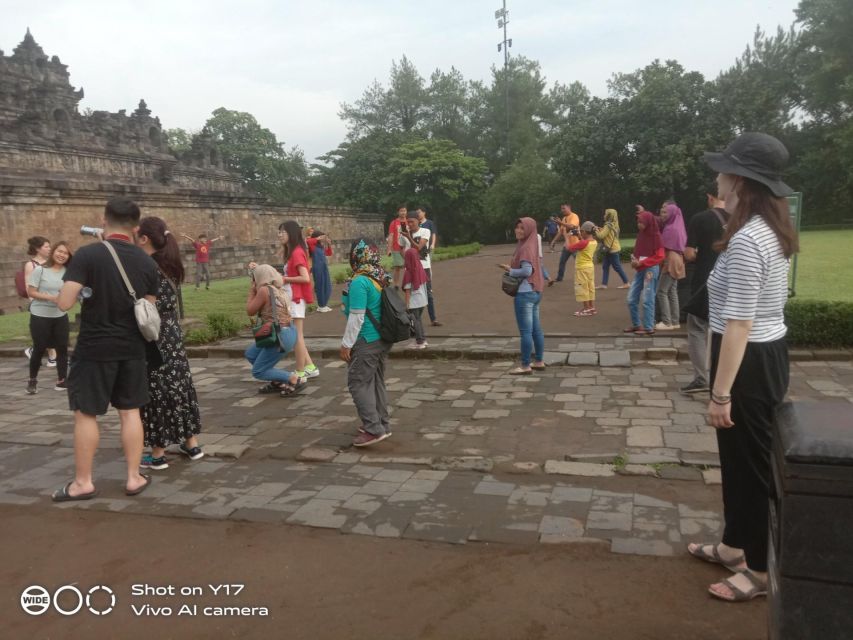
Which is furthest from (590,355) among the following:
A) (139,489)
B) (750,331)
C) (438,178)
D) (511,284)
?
A: (438,178)

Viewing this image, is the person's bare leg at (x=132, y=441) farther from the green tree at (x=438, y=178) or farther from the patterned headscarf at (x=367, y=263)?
the green tree at (x=438, y=178)

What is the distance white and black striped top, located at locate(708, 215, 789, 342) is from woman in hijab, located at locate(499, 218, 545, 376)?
4.09 m

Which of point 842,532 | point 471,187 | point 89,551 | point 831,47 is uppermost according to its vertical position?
point 831,47

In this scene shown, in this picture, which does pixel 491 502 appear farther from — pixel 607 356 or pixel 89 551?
pixel 607 356

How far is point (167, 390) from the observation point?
4.98 meters

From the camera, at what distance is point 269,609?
9.86 feet

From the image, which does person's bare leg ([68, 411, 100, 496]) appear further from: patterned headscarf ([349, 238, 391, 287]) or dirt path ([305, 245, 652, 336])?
dirt path ([305, 245, 652, 336])

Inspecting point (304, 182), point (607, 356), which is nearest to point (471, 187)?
point (304, 182)

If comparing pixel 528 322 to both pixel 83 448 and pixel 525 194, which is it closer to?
pixel 83 448

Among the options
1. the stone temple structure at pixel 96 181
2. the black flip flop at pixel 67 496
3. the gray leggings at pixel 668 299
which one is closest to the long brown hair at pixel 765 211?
the black flip flop at pixel 67 496

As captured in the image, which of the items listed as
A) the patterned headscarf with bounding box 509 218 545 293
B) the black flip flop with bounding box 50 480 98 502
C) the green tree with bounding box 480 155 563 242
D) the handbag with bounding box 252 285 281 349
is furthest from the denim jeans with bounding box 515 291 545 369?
the green tree with bounding box 480 155 563 242

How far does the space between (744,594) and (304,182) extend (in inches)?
2204

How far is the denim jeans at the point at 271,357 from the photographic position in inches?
263

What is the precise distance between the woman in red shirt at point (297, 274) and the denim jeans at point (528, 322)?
242cm
